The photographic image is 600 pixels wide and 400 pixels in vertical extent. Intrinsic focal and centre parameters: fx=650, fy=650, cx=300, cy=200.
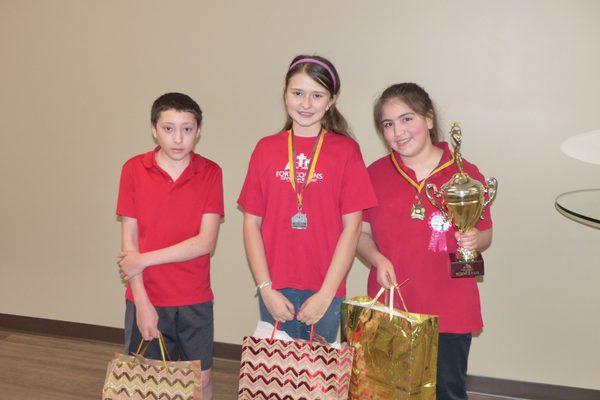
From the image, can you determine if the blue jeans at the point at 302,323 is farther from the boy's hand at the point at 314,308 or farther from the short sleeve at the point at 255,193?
the short sleeve at the point at 255,193

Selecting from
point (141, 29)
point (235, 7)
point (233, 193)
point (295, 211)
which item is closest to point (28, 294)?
point (233, 193)

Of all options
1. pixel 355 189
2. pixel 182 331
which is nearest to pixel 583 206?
pixel 355 189

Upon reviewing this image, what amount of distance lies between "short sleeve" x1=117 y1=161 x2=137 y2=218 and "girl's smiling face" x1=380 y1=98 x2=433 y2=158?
3.30 feet

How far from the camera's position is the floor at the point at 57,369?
3.26m

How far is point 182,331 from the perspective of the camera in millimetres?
2602

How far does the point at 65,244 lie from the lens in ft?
13.0

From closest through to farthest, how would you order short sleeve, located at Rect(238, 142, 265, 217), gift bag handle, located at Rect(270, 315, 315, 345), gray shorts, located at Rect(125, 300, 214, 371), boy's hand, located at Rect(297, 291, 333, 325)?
1. gift bag handle, located at Rect(270, 315, 315, 345)
2. boy's hand, located at Rect(297, 291, 333, 325)
3. short sleeve, located at Rect(238, 142, 265, 217)
4. gray shorts, located at Rect(125, 300, 214, 371)

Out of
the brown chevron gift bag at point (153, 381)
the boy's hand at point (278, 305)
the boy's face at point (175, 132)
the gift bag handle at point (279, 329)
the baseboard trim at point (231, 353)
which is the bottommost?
the baseboard trim at point (231, 353)

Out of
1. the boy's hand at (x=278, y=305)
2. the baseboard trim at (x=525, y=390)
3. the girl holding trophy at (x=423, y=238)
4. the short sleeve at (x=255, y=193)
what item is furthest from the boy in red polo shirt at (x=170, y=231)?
the baseboard trim at (x=525, y=390)

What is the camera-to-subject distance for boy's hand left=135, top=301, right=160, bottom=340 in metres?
2.46

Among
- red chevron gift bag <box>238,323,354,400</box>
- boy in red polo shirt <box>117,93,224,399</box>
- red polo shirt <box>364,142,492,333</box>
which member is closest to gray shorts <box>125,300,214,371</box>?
boy in red polo shirt <box>117,93,224,399</box>

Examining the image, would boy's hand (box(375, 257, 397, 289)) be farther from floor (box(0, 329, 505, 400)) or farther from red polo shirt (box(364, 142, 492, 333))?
floor (box(0, 329, 505, 400))

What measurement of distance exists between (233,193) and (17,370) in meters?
1.50

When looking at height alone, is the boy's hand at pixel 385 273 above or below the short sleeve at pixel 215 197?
below
